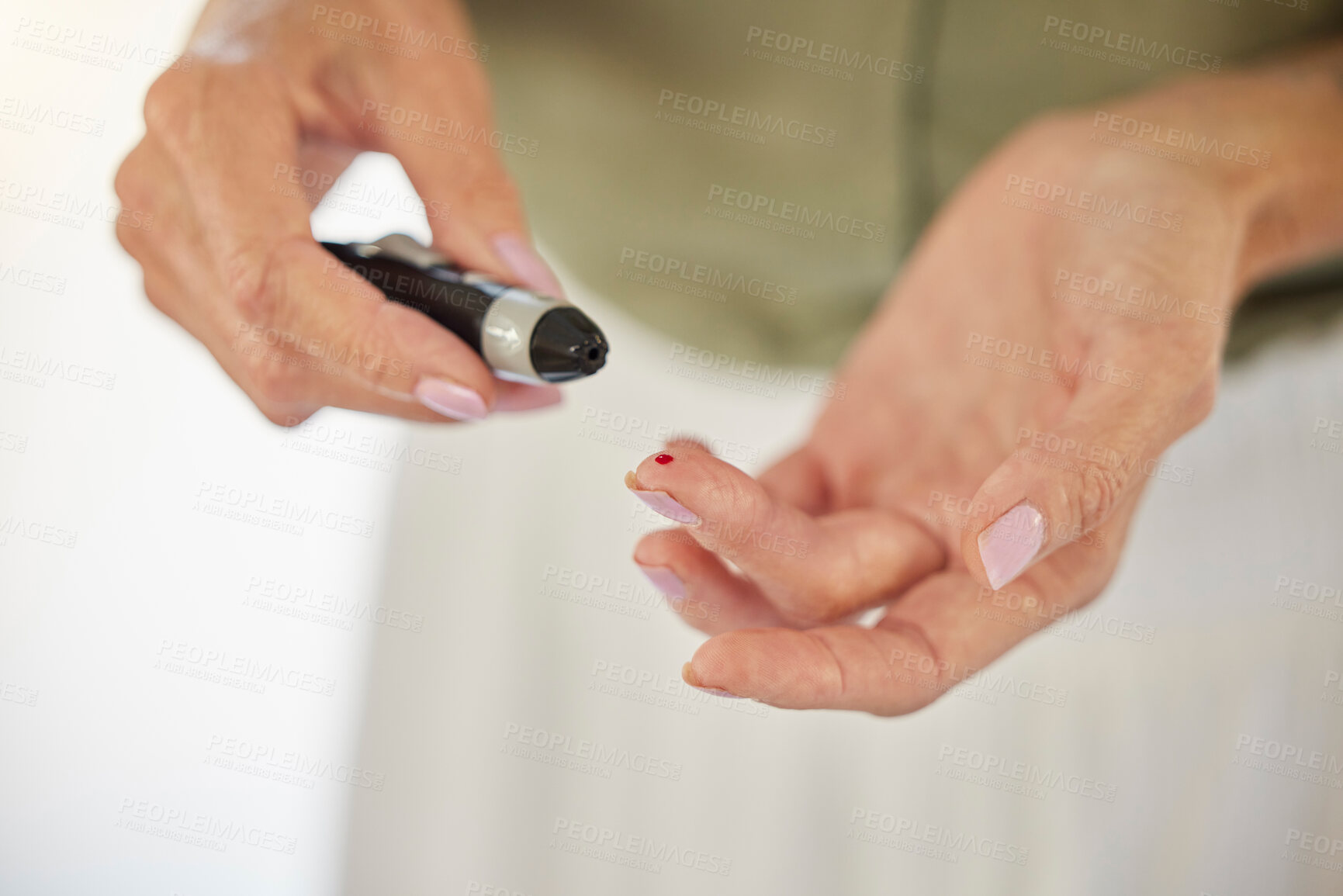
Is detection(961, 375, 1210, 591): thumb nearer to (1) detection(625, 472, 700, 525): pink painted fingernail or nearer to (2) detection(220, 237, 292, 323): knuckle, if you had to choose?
(1) detection(625, 472, 700, 525): pink painted fingernail

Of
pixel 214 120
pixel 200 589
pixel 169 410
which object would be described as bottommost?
pixel 200 589

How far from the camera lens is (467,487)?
65cm

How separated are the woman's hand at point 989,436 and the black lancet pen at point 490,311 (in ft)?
0.20

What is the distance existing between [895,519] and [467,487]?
1.12 feet

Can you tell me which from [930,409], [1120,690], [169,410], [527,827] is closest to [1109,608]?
[1120,690]

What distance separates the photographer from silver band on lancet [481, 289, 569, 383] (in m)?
0.35

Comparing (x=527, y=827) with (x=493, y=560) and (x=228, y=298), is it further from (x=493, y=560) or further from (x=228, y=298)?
(x=228, y=298)

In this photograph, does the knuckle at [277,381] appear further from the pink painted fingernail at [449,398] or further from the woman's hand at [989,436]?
the woman's hand at [989,436]

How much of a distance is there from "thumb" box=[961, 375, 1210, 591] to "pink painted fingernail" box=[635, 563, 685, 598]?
11 centimetres

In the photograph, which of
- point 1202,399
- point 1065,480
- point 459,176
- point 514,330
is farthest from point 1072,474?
point 459,176

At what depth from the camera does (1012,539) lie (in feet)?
1.00

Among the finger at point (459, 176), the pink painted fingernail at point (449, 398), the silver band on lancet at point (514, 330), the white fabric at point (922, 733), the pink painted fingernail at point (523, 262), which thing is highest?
the finger at point (459, 176)

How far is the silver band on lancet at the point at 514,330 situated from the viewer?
0.35m

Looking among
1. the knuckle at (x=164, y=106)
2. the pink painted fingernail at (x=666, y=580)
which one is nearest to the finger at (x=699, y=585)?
the pink painted fingernail at (x=666, y=580)
